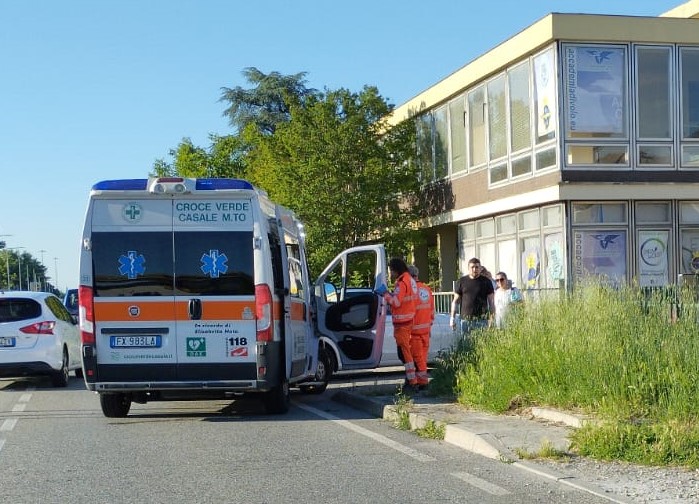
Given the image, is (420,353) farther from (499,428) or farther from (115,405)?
(115,405)

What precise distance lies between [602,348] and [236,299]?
13.4 feet

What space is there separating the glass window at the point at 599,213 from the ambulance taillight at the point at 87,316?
14.5 m

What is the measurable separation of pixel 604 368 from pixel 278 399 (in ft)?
13.2

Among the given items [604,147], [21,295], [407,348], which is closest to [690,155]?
[604,147]

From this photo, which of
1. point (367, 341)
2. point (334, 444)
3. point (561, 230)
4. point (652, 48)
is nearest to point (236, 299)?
point (334, 444)

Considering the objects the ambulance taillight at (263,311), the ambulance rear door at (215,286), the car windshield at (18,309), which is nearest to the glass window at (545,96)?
the car windshield at (18,309)

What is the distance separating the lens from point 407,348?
1309 cm

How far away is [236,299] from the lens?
37.4 feet

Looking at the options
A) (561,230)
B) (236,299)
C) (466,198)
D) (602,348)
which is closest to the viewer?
(602,348)

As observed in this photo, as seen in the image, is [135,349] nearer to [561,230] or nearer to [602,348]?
[602,348]

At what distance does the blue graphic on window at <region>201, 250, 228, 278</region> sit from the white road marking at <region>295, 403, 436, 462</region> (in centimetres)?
219

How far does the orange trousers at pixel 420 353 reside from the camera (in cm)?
1320

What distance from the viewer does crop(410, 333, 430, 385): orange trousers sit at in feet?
43.3

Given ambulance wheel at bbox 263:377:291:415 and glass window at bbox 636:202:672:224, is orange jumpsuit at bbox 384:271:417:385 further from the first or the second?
glass window at bbox 636:202:672:224
